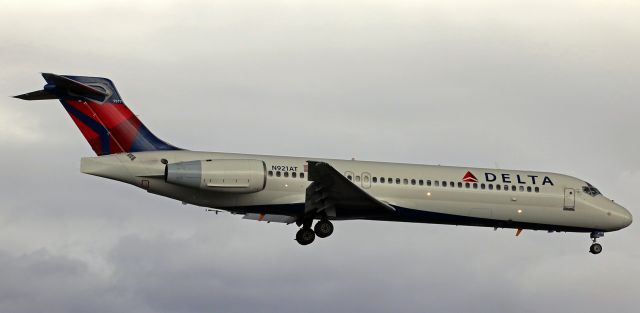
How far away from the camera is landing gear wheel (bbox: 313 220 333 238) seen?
136 ft

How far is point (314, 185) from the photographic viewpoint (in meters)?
40.0

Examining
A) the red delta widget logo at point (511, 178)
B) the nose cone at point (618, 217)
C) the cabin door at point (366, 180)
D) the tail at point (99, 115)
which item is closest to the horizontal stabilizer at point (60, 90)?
the tail at point (99, 115)

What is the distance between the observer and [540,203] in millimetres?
43344

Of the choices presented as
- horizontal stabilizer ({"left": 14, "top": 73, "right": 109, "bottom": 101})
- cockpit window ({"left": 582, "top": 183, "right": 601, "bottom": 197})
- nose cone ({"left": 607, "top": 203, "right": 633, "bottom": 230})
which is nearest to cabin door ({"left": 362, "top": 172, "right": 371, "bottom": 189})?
cockpit window ({"left": 582, "top": 183, "right": 601, "bottom": 197})

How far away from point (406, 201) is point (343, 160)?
244cm

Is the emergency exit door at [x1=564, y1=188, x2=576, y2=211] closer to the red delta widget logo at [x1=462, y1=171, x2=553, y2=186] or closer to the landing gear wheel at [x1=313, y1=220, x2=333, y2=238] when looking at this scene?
the red delta widget logo at [x1=462, y1=171, x2=553, y2=186]

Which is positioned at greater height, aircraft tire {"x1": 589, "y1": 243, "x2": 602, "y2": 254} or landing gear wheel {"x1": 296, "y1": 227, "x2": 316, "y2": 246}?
landing gear wheel {"x1": 296, "y1": 227, "x2": 316, "y2": 246}

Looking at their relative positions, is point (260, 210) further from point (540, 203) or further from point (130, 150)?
point (540, 203)

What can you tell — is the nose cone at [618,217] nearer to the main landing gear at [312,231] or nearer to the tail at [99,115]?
the main landing gear at [312,231]

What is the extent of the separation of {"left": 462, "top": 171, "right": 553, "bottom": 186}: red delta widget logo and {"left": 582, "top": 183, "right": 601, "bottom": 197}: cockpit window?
52.8 inches

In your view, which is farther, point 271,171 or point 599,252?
point 599,252

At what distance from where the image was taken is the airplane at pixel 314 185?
3969cm

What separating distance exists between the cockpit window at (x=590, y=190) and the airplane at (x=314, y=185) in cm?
5

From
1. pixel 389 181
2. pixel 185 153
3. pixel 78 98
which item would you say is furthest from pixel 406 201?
pixel 78 98
